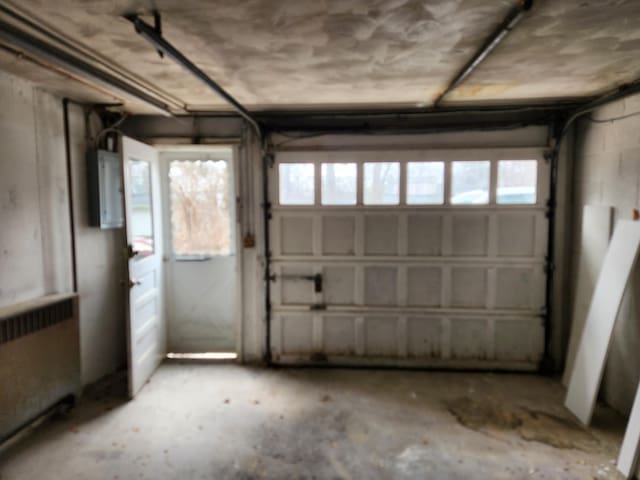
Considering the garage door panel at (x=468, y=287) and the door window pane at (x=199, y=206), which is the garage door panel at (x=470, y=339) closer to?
the garage door panel at (x=468, y=287)

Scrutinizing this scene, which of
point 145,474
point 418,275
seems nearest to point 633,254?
point 418,275

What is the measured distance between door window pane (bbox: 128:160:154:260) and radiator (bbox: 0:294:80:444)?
2.36 feet

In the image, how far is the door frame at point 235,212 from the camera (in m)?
3.77

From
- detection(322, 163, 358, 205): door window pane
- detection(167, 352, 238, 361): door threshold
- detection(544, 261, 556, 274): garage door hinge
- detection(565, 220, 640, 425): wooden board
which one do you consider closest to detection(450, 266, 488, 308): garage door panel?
detection(544, 261, 556, 274): garage door hinge

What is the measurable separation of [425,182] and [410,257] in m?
0.71

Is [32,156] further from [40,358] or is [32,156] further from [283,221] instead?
[283,221]

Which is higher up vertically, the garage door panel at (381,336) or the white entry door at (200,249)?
the white entry door at (200,249)

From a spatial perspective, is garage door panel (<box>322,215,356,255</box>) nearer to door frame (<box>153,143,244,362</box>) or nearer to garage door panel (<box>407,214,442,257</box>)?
garage door panel (<box>407,214,442,257</box>)

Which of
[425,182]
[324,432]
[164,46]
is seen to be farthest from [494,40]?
[324,432]

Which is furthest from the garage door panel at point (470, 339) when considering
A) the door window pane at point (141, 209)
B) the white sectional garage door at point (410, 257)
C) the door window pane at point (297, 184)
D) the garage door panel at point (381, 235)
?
the door window pane at point (141, 209)

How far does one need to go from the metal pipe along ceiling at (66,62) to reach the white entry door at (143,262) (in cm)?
43

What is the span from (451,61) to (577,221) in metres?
2.12

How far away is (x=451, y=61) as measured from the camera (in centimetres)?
232

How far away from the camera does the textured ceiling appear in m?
1.67
